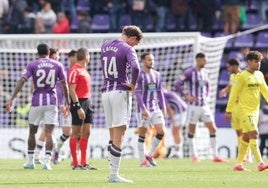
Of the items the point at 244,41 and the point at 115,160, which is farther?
the point at 244,41

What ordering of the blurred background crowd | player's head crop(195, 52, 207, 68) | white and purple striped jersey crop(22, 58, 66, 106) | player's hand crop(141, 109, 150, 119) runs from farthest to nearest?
1. the blurred background crowd
2. player's head crop(195, 52, 207, 68)
3. player's hand crop(141, 109, 150, 119)
4. white and purple striped jersey crop(22, 58, 66, 106)

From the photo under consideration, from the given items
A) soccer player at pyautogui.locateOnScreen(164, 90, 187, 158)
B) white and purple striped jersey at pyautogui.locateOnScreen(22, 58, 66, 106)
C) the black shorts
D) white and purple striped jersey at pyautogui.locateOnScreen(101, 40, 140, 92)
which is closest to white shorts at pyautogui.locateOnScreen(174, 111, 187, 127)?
soccer player at pyautogui.locateOnScreen(164, 90, 187, 158)

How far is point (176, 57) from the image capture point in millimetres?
25578

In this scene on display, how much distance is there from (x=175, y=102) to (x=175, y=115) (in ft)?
2.03

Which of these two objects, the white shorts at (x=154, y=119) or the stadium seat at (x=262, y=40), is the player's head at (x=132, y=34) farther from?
the stadium seat at (x=262, y=40)

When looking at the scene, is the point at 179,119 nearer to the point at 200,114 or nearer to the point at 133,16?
the point at 200,114

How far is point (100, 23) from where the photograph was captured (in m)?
29.9

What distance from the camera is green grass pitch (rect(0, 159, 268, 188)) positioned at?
12.8 meters

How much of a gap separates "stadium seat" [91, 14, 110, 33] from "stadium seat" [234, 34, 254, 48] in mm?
3932

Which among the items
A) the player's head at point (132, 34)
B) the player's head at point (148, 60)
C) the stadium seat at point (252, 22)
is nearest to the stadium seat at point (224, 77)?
the stadium seat at point (252, 22)

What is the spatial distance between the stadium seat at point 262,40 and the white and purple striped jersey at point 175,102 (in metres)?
4.93

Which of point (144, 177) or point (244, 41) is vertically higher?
point (244, 41)

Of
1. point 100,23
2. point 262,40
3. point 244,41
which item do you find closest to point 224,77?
point 244,41

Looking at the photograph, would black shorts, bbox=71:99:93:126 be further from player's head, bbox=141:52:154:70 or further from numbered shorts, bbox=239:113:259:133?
numbered shorts, bbox=239:113:259:133
